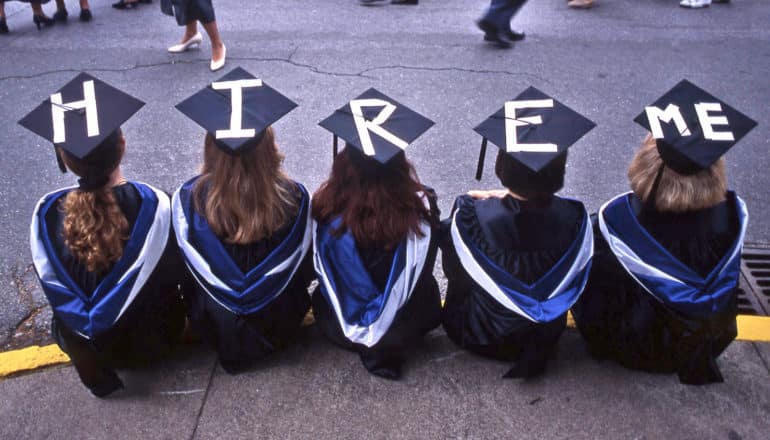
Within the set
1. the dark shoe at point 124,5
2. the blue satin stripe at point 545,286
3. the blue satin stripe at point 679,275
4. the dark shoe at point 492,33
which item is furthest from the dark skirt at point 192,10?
the blue satin stripe at point 679,275

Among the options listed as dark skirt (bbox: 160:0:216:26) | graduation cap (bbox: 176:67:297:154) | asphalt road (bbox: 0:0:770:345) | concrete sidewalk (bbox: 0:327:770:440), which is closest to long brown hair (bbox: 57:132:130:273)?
graduation cap (bbox: 176:67:297:154)

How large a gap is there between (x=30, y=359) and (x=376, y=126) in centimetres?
213

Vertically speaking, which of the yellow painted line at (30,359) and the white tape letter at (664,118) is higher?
the white tape letter at (664,118)

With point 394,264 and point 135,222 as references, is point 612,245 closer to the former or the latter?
point 394,264

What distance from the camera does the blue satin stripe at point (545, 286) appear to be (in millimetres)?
2648

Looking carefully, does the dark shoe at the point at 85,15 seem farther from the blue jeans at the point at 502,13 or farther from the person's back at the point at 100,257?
the person's back at the point at 100,257

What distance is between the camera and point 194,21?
6.34 meters

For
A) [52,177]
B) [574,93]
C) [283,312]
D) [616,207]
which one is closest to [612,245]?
[616,207]

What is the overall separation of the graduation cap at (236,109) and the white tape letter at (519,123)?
0.97 meters

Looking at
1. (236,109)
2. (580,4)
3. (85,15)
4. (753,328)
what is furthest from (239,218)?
(580,4)

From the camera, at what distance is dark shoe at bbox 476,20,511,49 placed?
6766mm

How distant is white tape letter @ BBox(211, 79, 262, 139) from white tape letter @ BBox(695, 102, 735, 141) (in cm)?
194

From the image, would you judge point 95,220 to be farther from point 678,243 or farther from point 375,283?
point 678,243

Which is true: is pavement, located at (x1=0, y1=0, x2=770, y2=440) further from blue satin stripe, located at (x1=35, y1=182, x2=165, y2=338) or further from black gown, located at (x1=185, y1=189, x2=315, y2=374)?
blue satin stripe, located at (x1=35, y1=182, x2=165, y2=338)
